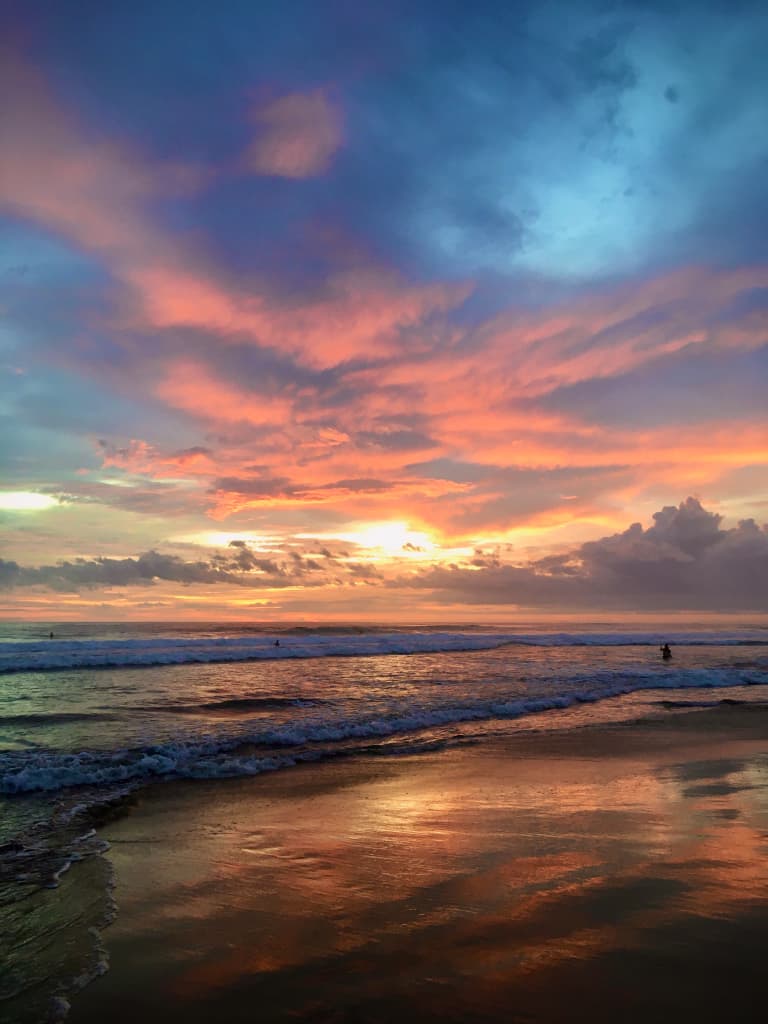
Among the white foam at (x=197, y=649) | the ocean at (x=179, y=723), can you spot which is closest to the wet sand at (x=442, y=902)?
the ocean at (x=179, y=723)

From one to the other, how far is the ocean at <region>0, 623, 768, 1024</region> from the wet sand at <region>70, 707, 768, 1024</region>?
50cm

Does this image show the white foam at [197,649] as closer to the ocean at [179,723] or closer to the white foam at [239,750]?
the ocean at [179,723]

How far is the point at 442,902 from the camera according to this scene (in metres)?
6.30

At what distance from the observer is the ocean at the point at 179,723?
6.23 m

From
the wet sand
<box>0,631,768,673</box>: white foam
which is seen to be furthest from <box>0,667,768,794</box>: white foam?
<box>0,631,768,673</box>: white foam

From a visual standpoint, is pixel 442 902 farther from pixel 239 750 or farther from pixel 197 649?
pixel 197 649

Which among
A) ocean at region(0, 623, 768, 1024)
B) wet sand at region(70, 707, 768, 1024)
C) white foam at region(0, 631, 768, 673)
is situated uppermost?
wet sand at region(70, 707, 768, 1024)

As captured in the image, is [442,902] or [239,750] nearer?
[442,902]

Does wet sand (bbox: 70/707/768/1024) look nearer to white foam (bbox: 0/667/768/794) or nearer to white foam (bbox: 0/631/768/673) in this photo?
white foam (bbox: 0/667/768/794)

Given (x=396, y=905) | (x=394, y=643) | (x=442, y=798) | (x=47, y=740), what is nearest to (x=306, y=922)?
(x=396, y=905)

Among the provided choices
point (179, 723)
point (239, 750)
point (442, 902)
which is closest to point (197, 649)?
point (179, 723)

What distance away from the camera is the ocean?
6.23 meters

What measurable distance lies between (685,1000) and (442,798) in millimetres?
6129

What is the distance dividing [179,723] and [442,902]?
13506mm
